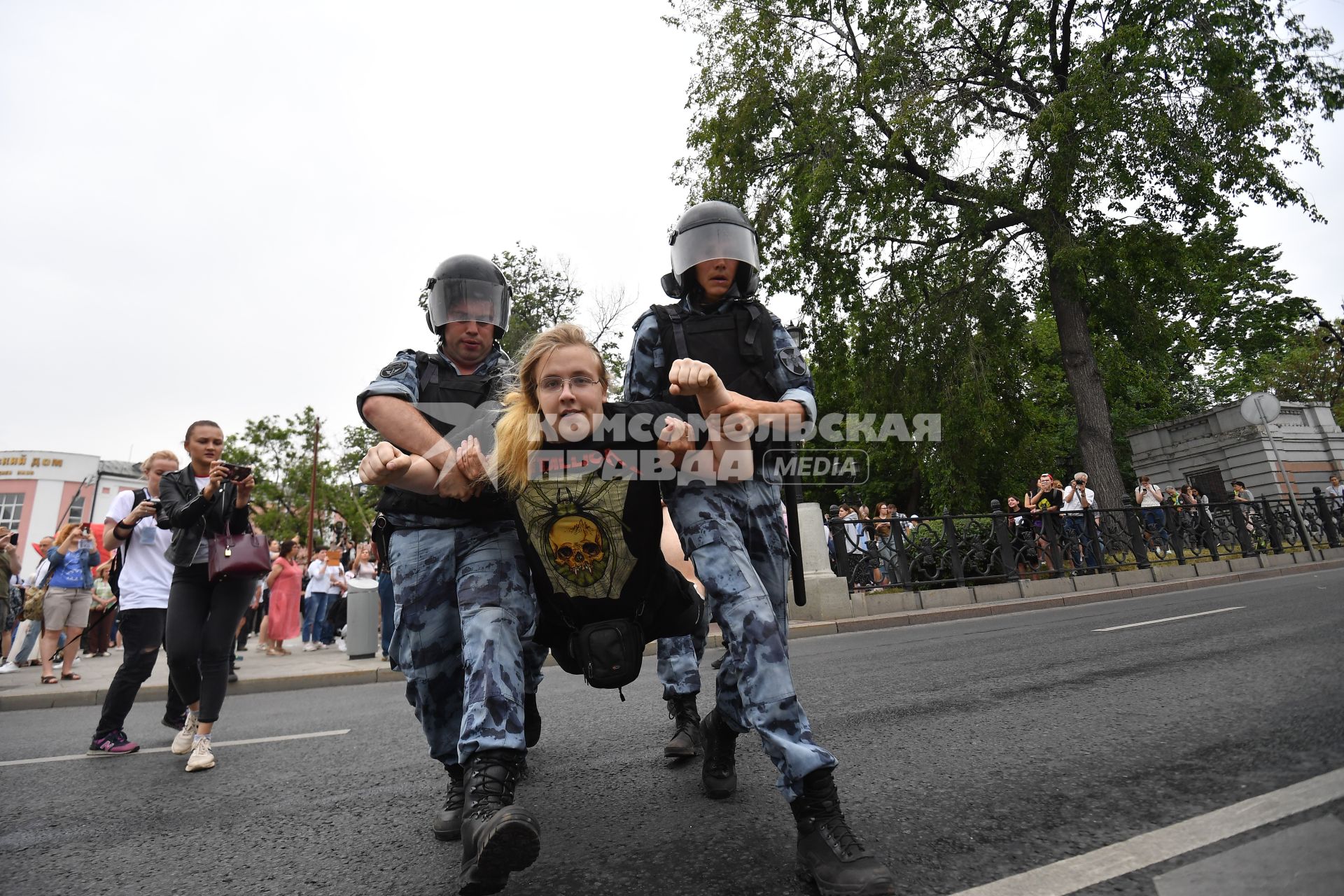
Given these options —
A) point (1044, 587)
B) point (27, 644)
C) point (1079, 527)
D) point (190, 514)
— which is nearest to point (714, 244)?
point (190, 514)

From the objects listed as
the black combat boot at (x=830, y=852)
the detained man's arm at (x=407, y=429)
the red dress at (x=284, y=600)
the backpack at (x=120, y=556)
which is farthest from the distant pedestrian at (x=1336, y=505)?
the backpack at (x=120, y=556)

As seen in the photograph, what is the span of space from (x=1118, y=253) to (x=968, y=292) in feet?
9.68

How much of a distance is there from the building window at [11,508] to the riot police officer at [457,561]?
6475 cm

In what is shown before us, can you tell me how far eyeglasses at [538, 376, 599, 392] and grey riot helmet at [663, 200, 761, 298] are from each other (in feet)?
2.32

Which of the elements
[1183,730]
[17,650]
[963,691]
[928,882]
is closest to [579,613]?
[928,882]

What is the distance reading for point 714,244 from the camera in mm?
2771

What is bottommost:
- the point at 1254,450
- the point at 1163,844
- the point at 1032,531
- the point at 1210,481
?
the point at 1163,844

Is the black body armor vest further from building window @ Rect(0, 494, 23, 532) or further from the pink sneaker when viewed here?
building window @ Rect(0, 494, 23, 532)

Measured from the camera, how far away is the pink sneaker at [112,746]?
442 centimetres

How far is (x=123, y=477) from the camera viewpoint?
5400cm

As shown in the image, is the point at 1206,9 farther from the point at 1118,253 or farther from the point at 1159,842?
the point at 1159,842

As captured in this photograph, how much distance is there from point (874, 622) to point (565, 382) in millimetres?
8950

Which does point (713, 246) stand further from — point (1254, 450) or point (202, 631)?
point (1254, 450)

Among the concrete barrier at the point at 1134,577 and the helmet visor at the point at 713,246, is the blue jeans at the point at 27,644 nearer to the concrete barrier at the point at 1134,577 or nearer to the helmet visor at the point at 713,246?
the helmet visor at the point at 713,246
